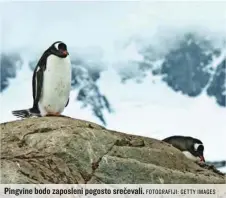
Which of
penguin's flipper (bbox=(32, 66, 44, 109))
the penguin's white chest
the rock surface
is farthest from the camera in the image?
penguin's flipper (bbox=(32, 66, 44, 109))

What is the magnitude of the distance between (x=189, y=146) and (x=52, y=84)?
1.64 metres

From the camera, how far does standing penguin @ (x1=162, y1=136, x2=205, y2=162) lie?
5656mm

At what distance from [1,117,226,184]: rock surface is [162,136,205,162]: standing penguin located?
1255mm

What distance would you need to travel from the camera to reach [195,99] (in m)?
7.44

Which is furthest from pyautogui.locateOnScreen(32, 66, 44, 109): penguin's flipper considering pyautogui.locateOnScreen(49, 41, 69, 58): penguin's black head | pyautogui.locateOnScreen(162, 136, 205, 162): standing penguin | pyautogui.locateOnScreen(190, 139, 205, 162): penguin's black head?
pyautogui.locateOnScreen(190, 139, 205, 162): penguin's black head

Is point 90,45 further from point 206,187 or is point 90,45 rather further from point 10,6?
point 206,187

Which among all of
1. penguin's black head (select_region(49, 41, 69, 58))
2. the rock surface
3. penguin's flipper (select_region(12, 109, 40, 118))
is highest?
penguin's black head (select_region(49, 41, 69, 58))

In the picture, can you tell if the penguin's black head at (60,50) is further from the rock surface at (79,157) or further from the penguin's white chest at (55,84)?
the rock surface at (79,157)

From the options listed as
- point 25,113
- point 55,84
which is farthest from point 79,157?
point 25,113

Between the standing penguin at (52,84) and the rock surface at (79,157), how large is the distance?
1.71 feet

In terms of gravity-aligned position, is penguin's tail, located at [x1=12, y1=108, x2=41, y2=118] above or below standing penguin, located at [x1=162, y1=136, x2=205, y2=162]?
above

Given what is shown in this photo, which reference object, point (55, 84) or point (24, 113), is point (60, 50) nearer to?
point (55, 84)

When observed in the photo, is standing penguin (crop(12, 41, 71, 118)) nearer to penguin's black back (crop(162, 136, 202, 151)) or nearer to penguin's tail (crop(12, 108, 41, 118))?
penguin's tail (crop(12, 108, 41, 118))

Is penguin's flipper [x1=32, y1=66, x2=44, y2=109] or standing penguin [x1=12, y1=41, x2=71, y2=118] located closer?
standing penguin [x1=12, y1=41, x2=71, y2=118]
